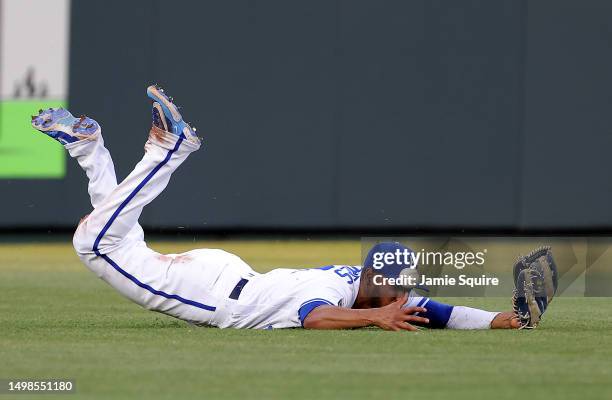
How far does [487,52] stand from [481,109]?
570 mm

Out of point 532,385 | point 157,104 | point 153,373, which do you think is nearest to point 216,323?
point 157,104

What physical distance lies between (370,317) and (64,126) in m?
2.04

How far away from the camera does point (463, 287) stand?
7273mm

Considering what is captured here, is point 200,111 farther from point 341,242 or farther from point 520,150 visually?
point 520,150

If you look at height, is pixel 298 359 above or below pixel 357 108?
above

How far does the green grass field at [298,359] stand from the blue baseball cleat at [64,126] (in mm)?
1033

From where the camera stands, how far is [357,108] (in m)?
12.9

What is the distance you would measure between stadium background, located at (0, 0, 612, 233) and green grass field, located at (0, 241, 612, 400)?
15.8 feet

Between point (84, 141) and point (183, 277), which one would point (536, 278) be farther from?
point (84, 141)

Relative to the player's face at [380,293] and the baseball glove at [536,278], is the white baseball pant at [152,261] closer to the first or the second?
the player's face at [380,293]

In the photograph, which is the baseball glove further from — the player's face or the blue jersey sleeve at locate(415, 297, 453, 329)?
the player's face

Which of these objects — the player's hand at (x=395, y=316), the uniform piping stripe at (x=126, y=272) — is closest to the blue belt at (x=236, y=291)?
the uniform piping stripe at (x=126, y=272)

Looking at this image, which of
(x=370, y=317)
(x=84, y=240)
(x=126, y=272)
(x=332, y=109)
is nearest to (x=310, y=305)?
(x=370, y=317)

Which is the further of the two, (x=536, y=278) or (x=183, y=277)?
(x=183, y=277)
